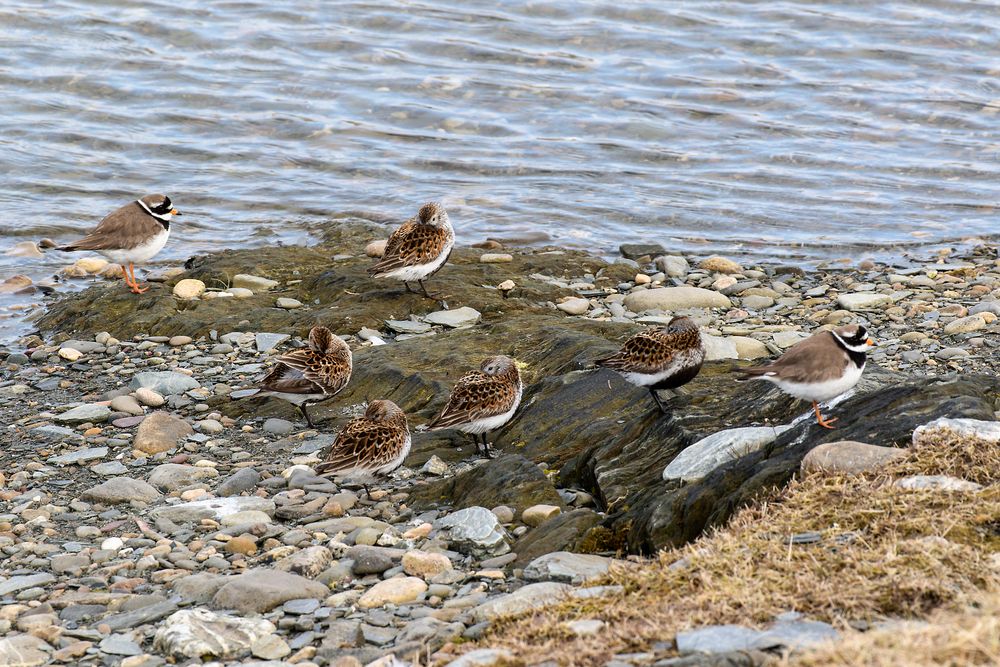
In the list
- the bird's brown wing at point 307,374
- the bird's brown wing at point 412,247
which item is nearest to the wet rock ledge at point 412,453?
the bird's brown wing at point 307,374

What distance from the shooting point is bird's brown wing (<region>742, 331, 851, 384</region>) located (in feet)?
27.2

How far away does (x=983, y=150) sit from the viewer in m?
22.7

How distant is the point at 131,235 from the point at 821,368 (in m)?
10.6

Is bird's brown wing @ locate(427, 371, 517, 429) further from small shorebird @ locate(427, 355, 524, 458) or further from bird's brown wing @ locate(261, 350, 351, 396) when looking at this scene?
bird's brown wing @ locate(261, 350, 351, 396)

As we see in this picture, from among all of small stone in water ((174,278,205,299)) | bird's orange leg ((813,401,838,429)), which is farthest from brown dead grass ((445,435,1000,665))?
small stone in water ((174,278,205,299))

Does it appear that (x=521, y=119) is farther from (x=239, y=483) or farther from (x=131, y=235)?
(x=239, y=483)

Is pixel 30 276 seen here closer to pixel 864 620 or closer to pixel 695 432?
pixel 695 432

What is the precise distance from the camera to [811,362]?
834 cm

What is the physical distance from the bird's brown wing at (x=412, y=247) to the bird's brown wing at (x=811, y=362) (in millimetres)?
6287

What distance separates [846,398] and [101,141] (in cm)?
1848

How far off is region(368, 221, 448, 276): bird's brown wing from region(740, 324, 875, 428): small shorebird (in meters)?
6.21

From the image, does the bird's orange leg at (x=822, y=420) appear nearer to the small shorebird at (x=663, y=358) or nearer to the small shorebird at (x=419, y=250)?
the small shorebird at (x=663, y=358)

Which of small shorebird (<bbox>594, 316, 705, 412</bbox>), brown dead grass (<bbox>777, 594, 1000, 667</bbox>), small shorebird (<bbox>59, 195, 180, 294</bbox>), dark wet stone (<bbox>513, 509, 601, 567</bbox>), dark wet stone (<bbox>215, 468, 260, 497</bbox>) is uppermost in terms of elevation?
brown dead grass (<bbox>777, 594, 1000, 667</bbox>)

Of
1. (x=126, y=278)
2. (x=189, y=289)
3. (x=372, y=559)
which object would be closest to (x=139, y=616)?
(x=372, y=559)
